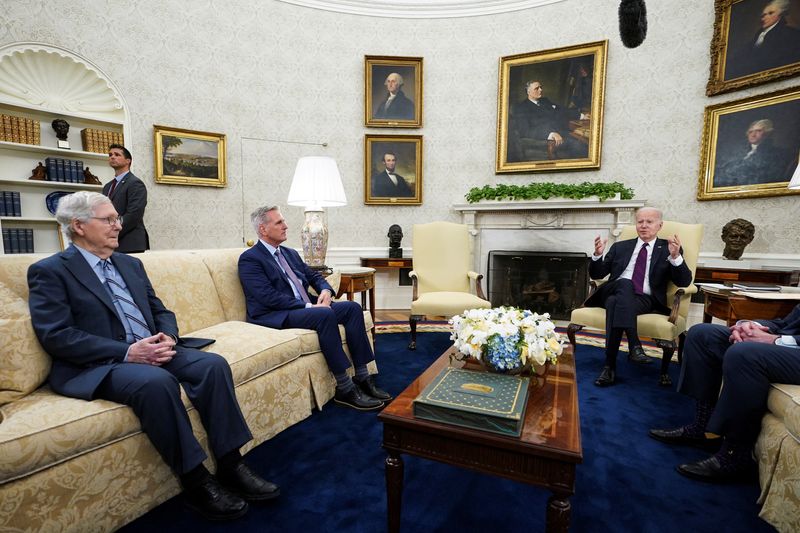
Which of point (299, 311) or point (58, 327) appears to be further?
point (299, 311)

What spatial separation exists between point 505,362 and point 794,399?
3.68 feet

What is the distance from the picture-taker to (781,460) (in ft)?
5.15

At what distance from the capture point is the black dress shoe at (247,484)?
66.9 inches

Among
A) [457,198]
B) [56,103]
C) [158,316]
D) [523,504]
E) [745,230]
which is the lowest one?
[523,504]

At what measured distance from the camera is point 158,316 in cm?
209

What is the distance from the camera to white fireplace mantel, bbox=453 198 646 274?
4.74m

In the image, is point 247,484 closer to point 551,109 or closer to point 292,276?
point 292,276

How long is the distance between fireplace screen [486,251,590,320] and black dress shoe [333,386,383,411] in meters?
3.29

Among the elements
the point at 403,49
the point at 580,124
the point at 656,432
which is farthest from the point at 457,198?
the point at 656,432

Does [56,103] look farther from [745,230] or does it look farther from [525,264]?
[745,230]

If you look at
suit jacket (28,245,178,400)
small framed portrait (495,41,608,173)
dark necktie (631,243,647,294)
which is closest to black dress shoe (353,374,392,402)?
suit jacket (28,245,178,400)

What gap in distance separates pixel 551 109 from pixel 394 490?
5084 millimetres

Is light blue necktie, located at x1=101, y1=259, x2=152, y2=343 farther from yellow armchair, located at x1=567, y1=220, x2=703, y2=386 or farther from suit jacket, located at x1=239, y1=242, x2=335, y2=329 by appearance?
yellow armchair, located at x1=567, y1=220, x2=703, y2=386

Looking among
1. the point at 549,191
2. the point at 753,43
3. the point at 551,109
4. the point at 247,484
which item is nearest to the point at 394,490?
the point at 247,484
